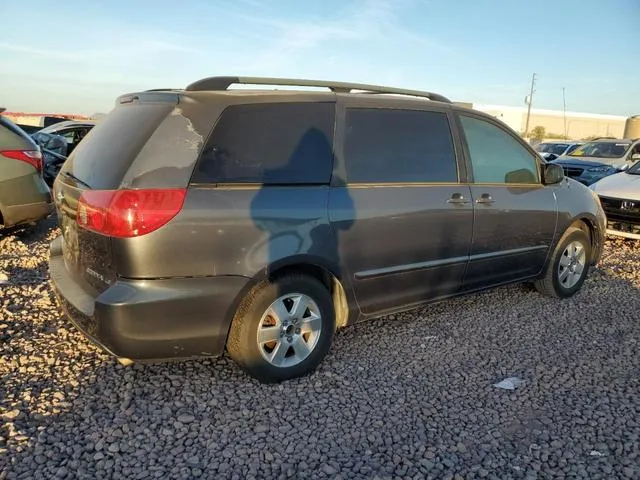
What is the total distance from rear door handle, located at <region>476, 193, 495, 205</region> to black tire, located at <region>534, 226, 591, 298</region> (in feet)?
3.90

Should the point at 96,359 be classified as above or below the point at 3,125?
below

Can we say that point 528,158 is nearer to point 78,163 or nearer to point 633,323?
point 633,323

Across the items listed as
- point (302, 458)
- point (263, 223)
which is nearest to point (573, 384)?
point (302, 458)

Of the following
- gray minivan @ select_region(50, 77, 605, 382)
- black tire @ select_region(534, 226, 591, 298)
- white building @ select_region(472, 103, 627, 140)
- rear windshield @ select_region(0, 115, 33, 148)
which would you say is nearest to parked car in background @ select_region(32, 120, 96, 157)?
rear windshield @ select_region(0, 115, 33, 148)

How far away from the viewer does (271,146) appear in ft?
10.6

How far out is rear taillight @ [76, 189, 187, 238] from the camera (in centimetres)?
281

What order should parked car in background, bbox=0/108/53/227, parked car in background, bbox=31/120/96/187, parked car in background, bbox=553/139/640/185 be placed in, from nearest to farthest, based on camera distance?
parked car in background, bbox=0/108/53/227
parked car in background, bbox=31/120/96/187
parked car in background, bbox=553/139/640/185

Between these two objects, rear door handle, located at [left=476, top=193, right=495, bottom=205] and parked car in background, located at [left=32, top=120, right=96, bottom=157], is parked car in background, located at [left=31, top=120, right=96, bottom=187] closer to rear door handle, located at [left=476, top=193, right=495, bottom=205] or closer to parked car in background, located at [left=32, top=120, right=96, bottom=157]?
parked car in background, located at [left=32, top=120, right=96, bottom=157]

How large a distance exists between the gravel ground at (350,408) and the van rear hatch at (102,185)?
28.8 inches

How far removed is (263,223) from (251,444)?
1210 mm

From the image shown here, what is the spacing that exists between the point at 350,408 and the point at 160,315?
123cm

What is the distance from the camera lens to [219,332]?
10.1ft

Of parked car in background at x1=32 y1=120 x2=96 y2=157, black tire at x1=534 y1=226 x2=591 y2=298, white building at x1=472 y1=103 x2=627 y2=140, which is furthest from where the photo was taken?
white building at x1=472 y1=103 x2=627 y2=140

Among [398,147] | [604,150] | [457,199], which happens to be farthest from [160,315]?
[604,150]
